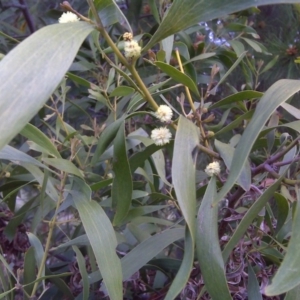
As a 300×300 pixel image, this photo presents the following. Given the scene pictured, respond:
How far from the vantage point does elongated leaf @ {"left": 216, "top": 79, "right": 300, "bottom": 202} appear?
387 mm

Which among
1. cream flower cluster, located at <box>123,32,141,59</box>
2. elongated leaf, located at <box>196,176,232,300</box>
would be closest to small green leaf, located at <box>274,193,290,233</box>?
elongated leaf, located at <box>196,176,232,300</box>

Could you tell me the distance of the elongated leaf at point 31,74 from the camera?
11.9 inches

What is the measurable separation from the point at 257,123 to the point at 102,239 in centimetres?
21

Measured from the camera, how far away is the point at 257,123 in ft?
1.34

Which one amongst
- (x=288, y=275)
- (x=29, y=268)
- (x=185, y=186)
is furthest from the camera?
(x=29, y=268)

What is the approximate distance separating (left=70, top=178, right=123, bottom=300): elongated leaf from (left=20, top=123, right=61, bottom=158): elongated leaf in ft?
0.21

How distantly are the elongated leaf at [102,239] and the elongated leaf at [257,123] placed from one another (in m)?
0.14

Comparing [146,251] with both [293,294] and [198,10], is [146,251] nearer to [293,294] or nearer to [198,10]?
[293,294]

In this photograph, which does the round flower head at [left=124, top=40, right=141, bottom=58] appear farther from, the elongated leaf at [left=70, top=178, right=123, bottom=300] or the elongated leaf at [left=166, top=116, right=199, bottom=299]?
the elongated leaf at [left=70, top=178, right=123, bottom=300]

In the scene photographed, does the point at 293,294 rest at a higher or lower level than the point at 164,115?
lower

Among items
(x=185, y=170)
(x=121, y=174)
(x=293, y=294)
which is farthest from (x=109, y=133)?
(x=293, y=294)

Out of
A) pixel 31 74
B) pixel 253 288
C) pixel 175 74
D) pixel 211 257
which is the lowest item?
pixel 253 288

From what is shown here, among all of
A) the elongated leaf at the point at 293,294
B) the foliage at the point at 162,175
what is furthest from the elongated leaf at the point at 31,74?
the elongated leaf at the point at 293,294

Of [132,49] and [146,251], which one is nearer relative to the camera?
[132,49]
